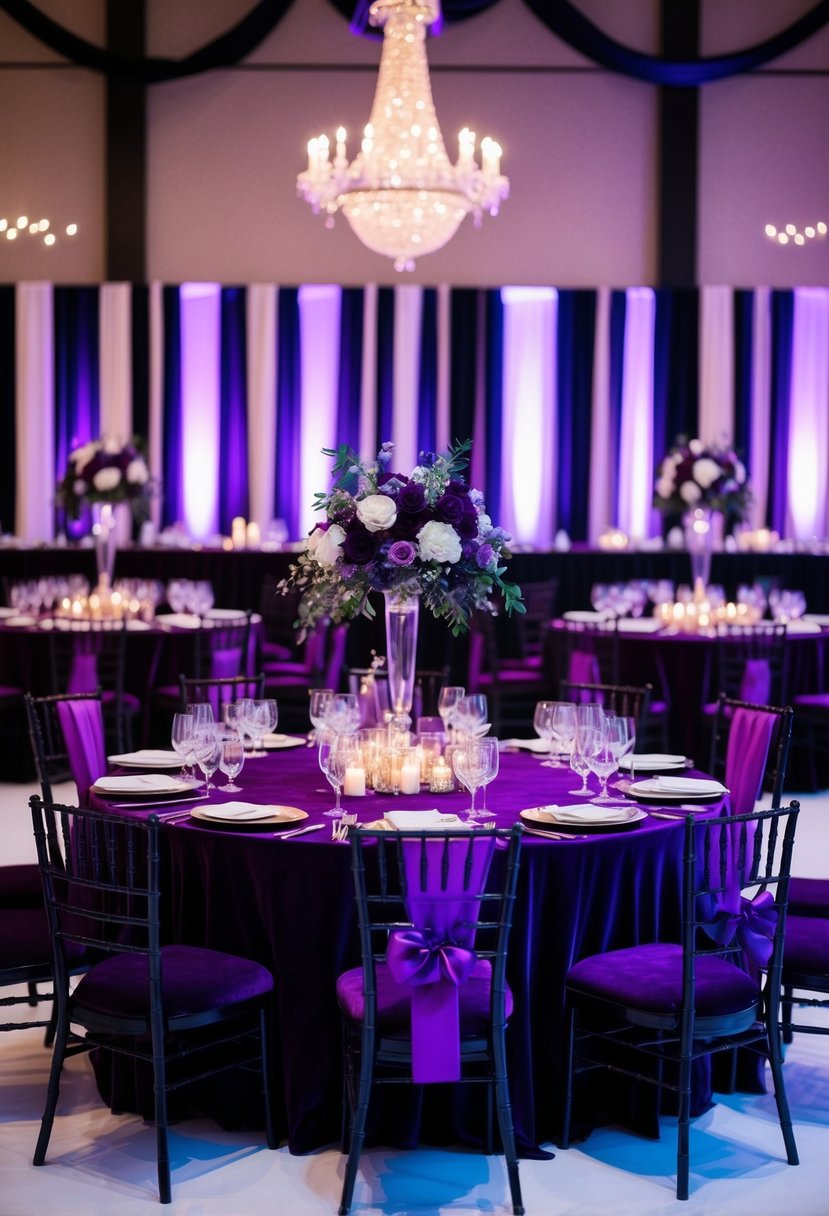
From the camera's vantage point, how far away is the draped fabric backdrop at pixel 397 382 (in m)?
12.9

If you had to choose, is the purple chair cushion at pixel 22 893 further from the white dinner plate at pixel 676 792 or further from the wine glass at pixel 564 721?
the white dinner plate at pixel 676 792

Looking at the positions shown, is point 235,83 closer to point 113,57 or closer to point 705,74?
point 113,57

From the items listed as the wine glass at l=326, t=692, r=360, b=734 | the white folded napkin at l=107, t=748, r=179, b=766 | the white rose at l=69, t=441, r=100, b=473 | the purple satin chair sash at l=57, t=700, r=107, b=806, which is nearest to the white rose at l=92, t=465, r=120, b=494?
the white rose at l=69, t=441, r=100, b=473

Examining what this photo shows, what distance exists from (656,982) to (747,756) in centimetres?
116

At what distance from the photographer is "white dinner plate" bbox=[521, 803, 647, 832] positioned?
143 inches

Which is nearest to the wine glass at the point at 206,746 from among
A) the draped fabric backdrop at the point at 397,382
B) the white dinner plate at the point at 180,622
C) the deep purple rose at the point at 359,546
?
the deep purple rose at the point at 359,546

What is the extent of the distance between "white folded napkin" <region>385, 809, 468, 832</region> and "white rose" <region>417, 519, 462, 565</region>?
2.54 ft

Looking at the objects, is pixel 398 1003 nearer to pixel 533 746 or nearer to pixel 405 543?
pixel 405 543

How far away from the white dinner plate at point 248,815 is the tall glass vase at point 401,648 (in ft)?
2.44

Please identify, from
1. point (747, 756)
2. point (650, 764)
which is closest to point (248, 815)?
point (650, 764)

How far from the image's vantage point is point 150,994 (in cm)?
329

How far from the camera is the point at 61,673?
7.64 m

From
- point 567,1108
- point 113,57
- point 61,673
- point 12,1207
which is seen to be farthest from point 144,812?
point 113,57

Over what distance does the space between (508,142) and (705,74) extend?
5.97 ft
